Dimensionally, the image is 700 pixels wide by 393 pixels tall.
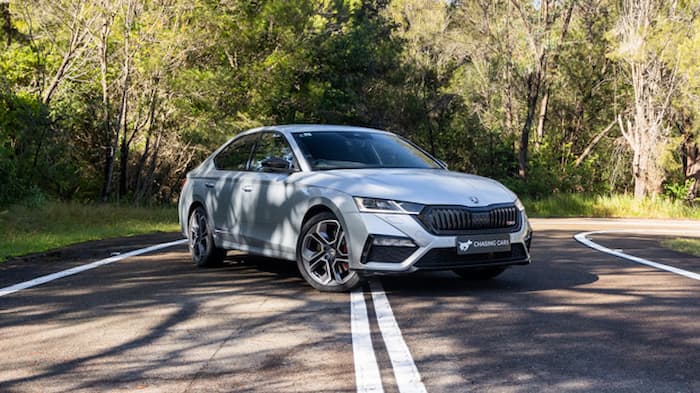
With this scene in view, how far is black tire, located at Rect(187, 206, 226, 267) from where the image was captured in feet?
33.3

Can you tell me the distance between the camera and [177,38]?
27.1m

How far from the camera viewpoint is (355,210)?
7.80 meters

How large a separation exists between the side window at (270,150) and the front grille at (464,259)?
2.03 m

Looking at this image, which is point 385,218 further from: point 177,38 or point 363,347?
point 177,38

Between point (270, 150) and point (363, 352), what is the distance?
437cm

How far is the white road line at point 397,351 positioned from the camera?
15.4 feet

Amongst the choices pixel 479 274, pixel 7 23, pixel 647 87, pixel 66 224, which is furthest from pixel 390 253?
pixel 647 87

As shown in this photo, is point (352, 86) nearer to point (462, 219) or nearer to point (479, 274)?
point (479, 274)

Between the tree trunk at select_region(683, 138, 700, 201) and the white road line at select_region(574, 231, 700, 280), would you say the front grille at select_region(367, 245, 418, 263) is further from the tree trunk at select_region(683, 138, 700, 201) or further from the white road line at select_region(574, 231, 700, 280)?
the tree trunk at select_region(683, 138, 700, 201)

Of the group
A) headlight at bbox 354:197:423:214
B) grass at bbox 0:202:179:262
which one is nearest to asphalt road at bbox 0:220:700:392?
headlight at bbox 354:197:423:214

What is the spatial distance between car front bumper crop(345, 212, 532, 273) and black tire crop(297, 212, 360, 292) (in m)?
0.19

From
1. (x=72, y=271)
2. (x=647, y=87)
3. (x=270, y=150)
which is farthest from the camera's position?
(x=647, y=87)

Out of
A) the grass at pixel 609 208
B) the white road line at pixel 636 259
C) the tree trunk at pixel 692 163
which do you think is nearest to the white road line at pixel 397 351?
the white road line at pixel 636 259

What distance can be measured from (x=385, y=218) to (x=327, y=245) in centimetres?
73
